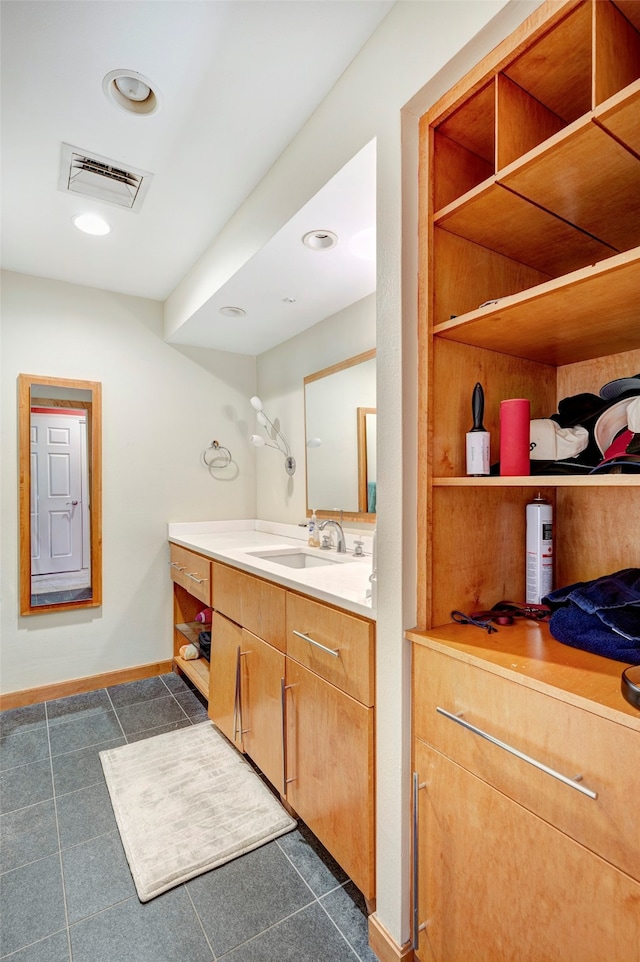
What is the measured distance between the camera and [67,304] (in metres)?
2.73

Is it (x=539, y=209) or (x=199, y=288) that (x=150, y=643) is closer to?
(x=199, y=288)

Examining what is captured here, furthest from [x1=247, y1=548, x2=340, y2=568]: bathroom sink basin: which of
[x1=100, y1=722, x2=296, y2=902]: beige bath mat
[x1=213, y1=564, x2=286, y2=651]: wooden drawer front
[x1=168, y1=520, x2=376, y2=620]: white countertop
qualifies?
[x1=100, y1=722, x2=296, y2=902]: beige bath mat

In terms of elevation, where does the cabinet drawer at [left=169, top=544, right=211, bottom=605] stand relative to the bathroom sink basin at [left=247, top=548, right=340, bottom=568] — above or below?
below

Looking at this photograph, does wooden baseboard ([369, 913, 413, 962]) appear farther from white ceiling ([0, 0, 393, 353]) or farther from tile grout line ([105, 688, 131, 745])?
white ceiling ([0, 0, 393, 353])

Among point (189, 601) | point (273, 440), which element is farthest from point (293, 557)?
point (189, 601)

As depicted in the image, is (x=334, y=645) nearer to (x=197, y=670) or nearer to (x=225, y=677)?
(x=225, y=677)

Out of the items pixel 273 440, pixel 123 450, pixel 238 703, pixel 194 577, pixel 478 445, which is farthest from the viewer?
pixel 273 440

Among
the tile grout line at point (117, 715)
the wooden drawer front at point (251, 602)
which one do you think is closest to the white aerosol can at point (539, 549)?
the wooden drawer front at point (251, 602)

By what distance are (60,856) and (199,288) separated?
8.08 ft

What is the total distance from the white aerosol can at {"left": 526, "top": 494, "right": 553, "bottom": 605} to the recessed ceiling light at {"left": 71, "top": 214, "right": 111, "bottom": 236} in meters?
2.18

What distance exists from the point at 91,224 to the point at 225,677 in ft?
7.11

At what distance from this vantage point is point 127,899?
4.56 feet

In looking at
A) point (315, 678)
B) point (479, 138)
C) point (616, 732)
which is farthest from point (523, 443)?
point (315, 678)

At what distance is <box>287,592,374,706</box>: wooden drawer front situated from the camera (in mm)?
1230
